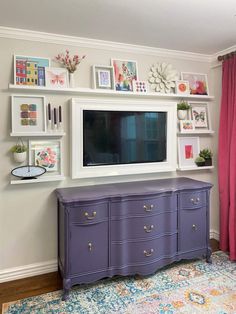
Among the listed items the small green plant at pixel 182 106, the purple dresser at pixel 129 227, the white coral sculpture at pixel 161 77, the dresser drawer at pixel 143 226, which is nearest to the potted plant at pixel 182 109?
the small green plant at pixel 182 106

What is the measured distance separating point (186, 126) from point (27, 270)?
237cm

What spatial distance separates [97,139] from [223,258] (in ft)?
6.41

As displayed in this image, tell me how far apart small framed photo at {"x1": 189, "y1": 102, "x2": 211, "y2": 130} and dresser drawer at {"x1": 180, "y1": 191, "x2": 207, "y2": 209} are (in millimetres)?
927

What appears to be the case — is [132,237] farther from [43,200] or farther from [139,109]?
[139,109]

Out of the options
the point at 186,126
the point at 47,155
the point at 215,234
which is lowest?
the point at 215,234

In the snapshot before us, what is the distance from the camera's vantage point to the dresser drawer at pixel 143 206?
99.3 inches

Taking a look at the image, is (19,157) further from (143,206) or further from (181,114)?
(181,114)

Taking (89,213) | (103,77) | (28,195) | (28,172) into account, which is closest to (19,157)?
(28,172)

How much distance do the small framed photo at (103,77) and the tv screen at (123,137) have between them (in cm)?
28

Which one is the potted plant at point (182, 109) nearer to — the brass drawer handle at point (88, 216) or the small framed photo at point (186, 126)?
the small framed photo at point (186, 126)

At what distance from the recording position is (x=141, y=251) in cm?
261

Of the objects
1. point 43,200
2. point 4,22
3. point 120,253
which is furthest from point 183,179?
point 4,22

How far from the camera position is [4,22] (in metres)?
2.39

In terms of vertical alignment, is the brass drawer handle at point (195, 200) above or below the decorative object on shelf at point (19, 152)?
below
